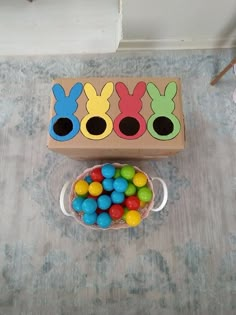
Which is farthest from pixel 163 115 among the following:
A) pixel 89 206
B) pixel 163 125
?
pixel 89 206

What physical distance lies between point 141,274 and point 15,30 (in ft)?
3.61

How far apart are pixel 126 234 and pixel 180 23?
0.78 meters

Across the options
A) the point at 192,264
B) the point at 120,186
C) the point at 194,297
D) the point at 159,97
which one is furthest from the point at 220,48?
the point at 194,297

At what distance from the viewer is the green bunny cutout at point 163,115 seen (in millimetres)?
795

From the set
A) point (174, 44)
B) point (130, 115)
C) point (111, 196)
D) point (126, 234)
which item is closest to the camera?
point (130, 115)

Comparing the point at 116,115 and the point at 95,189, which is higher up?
the point at 116,115

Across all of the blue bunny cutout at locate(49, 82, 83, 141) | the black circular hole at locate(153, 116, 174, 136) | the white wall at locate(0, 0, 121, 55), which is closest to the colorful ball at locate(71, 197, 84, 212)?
the blue bunny cutout at locate(49, 82, 83, 141)

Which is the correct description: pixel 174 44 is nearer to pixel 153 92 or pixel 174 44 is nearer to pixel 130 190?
pixel 153 92

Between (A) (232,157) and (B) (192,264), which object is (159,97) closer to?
(A) (232,157)

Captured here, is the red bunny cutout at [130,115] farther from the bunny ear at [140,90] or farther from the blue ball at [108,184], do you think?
the blue ball at [108,184]

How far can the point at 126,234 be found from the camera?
1.02 meters

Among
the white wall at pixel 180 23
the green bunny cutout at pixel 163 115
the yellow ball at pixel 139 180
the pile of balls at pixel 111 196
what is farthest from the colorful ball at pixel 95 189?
the white wall at pixel 180 23

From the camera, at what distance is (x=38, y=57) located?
1207 millimetres

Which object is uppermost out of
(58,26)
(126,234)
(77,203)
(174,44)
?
(58,26)
